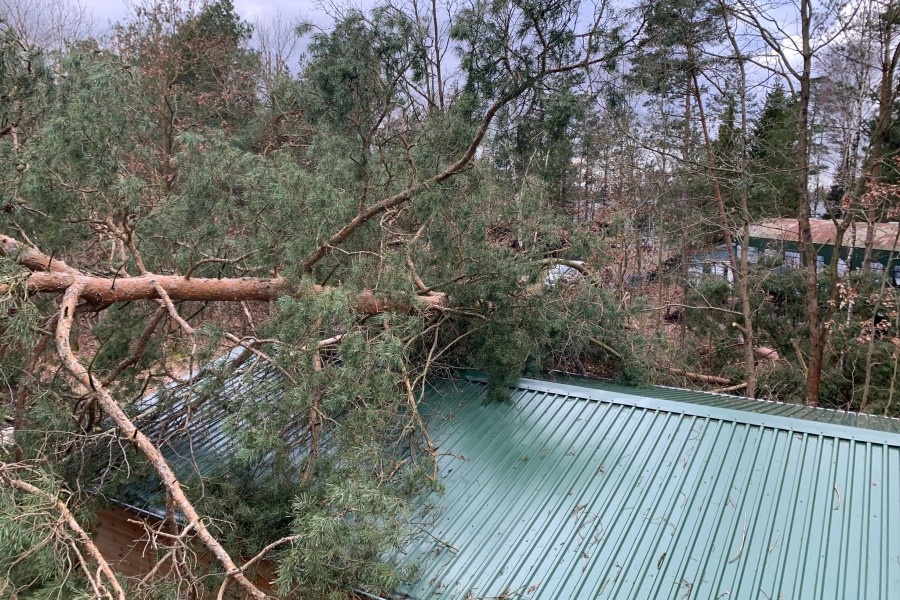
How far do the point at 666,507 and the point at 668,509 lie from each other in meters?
0.02

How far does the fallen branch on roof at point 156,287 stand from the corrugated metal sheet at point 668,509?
1730mm

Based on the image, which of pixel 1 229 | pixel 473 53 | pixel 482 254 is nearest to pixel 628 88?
pixel 473 53

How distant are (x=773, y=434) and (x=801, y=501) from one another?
2.31 ft

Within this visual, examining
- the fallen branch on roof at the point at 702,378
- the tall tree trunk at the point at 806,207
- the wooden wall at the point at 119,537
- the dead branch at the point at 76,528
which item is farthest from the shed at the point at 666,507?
the tall tree trunk at the point at 806,207

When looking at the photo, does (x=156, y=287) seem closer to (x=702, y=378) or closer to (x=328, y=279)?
(x=328, y=279)

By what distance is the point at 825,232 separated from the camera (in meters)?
12.8

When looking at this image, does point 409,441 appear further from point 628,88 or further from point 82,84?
point 82,84

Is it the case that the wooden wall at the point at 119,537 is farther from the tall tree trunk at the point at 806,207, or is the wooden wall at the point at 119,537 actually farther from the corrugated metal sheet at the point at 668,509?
the tall tree trunk at the point at 806,207

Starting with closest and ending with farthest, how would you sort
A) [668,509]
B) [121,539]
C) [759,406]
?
[668,509] < [759,406] < [121,539]

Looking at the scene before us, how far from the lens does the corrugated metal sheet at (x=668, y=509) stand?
3260mm

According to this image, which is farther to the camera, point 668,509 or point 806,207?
point 806,207

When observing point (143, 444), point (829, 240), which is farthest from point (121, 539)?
point (829, 240)

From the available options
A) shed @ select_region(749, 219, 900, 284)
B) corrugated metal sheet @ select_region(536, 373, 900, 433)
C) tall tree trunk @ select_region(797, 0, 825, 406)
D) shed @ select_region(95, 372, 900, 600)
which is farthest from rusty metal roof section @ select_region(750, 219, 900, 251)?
shed @ select_region(95, 372, 900, 600)

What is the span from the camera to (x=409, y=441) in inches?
189
